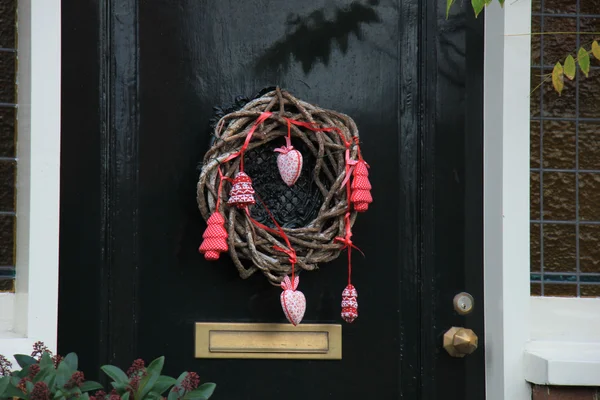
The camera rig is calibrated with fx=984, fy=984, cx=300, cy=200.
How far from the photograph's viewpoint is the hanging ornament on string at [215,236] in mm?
2846

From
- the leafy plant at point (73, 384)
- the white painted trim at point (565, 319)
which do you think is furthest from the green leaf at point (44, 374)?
the white painted trim at point (565, 319)

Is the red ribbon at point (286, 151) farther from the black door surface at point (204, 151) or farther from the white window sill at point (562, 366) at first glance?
the white window sill at point (562, 366)

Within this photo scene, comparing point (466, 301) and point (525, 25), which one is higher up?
point (525, 25)

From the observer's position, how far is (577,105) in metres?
3.21

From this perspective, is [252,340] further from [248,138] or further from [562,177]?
[562,177]

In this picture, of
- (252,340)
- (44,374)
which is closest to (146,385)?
(44,374)

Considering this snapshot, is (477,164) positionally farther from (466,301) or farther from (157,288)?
(157,288)

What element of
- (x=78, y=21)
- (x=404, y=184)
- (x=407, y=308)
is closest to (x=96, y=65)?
(x=78, y=21)

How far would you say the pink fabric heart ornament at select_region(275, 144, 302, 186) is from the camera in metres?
2.93

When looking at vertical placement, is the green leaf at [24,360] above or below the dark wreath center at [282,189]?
below

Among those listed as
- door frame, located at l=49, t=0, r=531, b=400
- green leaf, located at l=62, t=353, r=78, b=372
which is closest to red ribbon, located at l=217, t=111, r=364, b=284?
door frame, located at l=49, t=0, r=531, b=400

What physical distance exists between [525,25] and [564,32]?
14 centimetres

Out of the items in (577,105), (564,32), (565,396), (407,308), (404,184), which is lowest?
(565,396)

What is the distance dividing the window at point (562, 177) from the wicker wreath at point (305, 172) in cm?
64
